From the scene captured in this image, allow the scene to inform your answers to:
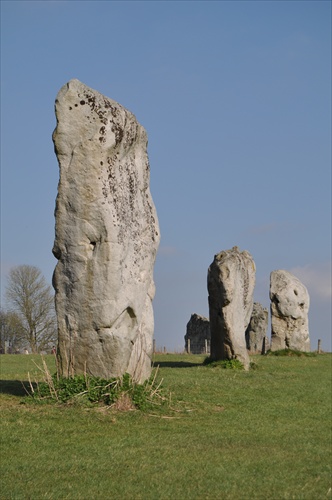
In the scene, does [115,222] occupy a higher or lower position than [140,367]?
higher

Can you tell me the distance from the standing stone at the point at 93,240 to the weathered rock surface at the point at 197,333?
3070 centimetres

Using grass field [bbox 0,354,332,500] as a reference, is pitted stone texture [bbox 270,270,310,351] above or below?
above

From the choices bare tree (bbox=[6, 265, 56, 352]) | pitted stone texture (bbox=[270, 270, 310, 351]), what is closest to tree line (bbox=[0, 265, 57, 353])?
bare tree (bbox=[6, 265, 56, 352])

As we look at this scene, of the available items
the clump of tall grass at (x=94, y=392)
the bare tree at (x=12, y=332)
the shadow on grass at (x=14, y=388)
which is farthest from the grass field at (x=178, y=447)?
the bare tree at (x=12, y=332)

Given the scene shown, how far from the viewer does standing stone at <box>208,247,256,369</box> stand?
80.1 ft

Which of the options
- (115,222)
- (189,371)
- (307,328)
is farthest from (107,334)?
(307,328)

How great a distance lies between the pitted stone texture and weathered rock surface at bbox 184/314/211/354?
1197 centimetres

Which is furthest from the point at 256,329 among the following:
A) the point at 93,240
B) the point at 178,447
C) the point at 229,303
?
the point at 178,447

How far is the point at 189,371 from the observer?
22.8 metres

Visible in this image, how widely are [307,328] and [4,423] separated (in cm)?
2244

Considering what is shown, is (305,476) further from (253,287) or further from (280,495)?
(253,287)

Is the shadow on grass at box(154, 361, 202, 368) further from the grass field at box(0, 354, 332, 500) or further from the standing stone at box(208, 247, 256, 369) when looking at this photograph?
the grass field at box(0, 354, 332, 500)

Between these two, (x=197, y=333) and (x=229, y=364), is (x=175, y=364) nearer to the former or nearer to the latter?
(x=229, y=364)

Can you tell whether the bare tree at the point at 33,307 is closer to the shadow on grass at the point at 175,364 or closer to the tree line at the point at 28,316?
the tree line at the point at 28,316
